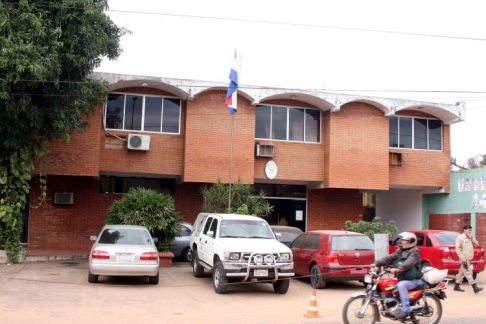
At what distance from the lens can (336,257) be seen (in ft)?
44.7

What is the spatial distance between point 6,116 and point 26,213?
7008 millimetres

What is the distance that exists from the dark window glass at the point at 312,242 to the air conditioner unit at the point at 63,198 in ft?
36.1

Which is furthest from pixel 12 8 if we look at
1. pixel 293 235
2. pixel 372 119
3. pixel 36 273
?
pixel 372 119

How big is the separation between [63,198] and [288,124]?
981 centimetres

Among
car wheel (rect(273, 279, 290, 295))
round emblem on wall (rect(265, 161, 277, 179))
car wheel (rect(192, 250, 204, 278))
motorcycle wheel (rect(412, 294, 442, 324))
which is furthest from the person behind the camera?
round emblem on wall (rect(265, 161, 277, 179))

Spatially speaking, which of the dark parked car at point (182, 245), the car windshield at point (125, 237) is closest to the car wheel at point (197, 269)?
the car windshield at point (125, 237)

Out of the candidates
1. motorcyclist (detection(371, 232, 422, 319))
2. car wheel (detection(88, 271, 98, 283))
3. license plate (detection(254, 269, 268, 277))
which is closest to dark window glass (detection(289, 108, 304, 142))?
license plate (detection(254, 269, 268, 277))

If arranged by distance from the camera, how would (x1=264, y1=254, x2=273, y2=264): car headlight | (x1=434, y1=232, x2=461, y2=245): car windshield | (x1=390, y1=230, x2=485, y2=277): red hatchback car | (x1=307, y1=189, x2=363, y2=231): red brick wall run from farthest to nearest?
1. (x1=307, y1=189, x2=363, y2=231): red brick wall
2. (x1=434, y1=232, x2=461, y2=245): car windshield
3. (x1=390, y1=230, x2=485, y2=277): red hatchback car
4. (x1=264, y1=254, x2=273, y2=264): car headlight

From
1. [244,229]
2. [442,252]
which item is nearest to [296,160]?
[442,252]

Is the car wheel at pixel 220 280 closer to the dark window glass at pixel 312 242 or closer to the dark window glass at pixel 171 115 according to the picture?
the dark window glass at pixel 312 242

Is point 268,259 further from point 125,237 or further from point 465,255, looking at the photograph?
point 465,255

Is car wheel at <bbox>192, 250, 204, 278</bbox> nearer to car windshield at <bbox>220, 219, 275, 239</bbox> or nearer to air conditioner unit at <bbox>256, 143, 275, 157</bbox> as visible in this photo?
car windshield at <bbox>220, 219, 275, 239</bbox>

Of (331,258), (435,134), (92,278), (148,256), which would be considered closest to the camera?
(148,256)

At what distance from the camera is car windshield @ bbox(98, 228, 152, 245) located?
44.3 ft
